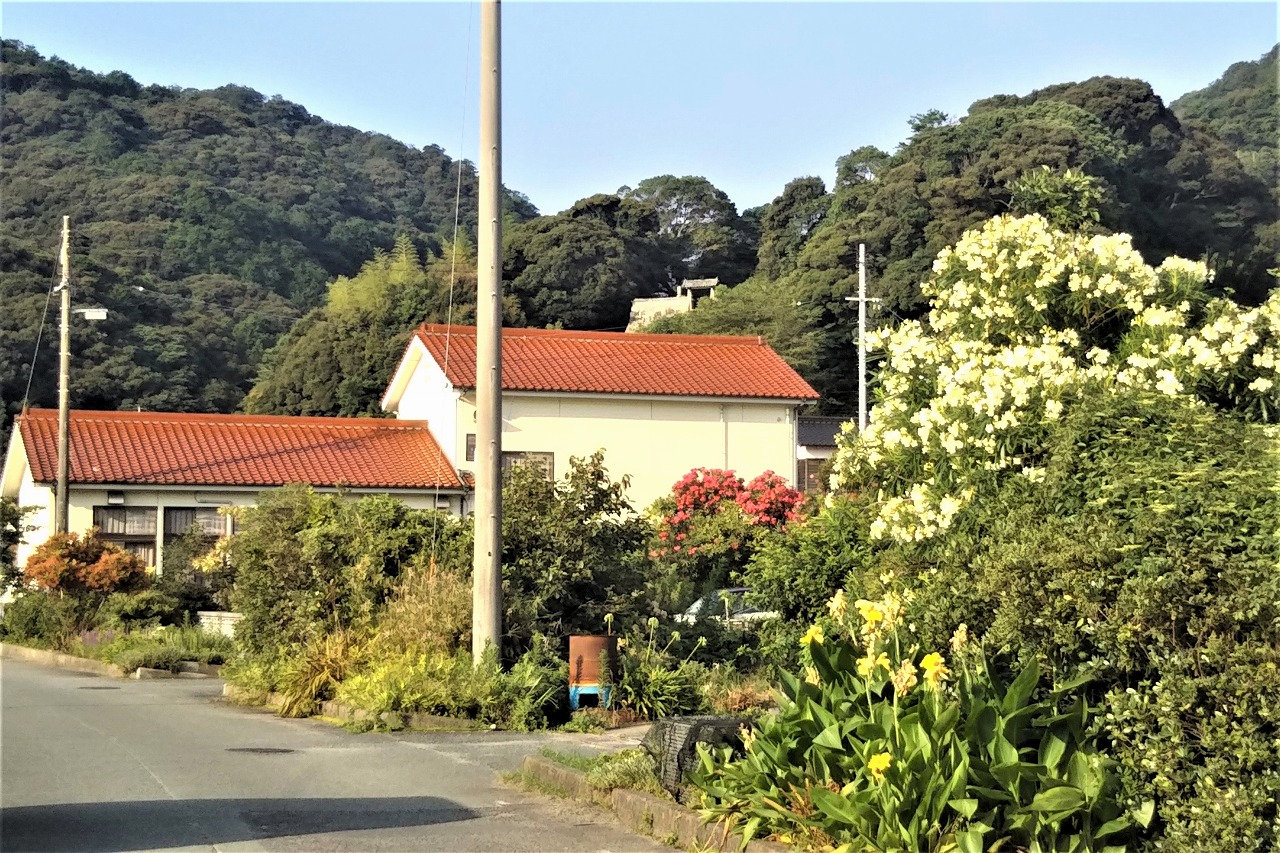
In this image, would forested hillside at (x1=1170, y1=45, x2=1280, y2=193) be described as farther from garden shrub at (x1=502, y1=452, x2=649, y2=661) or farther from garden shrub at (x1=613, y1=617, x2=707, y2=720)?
garden shrub at (x1=613, y1=617, x2=707, y2=720)

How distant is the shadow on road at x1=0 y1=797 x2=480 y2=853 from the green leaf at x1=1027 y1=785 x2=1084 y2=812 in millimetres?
4084

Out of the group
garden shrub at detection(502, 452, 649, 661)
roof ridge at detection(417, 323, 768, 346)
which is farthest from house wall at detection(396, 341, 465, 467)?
garden shrub at detection(502, 452, 649, 661)

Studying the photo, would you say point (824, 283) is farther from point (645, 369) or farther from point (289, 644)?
point (289, 644)

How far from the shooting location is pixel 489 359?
1426cm

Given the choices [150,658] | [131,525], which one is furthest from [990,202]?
[150,658]

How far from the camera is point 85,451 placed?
109ft

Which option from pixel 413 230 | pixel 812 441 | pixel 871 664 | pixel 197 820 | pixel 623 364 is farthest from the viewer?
pixel 413 230

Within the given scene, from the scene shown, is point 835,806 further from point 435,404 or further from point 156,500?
point 435,404

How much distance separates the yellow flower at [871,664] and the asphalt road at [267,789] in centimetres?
174

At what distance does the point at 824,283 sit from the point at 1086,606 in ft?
178

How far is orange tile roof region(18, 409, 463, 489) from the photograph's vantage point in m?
32.5

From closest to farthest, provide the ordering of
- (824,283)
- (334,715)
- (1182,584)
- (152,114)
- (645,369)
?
(1182,584)
(334,715)
(645,369)
(824,283)
(152,114)

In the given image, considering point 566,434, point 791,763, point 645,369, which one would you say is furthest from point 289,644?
point 645,369

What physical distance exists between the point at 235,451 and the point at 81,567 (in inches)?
275
